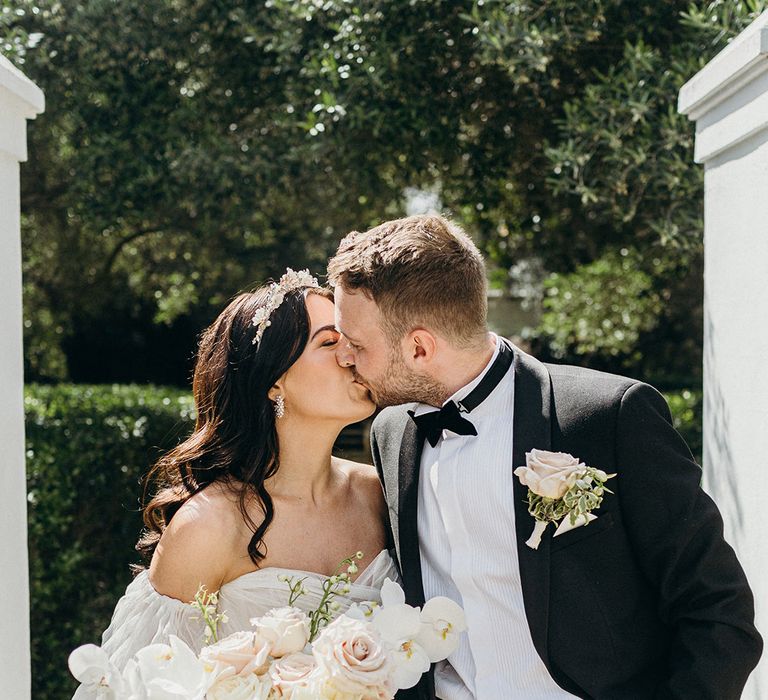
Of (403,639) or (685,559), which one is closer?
(403,639)

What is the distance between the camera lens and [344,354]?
261 centimetres

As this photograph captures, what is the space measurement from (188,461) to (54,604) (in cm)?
291

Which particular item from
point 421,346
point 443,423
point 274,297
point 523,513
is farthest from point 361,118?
point 523,513

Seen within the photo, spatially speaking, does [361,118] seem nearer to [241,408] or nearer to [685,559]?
[241,408]

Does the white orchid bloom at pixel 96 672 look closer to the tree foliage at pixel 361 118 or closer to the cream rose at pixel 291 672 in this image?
the cream rose at pixel 291 672

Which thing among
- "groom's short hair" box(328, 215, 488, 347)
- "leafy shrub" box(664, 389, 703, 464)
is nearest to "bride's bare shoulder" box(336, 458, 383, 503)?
"groom's short hair" box(328, 215, 488, 347)

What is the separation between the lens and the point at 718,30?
14.3 feet

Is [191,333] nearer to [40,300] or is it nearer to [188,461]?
[40,300]

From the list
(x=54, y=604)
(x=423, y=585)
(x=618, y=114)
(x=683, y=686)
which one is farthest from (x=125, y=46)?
(x=683, y=686)

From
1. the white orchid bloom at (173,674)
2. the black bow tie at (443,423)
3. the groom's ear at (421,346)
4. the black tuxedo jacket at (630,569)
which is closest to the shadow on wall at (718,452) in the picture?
the black tuxedo jacket at (630,569)

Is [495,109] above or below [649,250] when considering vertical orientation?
above

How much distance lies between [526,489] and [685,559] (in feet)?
1.33

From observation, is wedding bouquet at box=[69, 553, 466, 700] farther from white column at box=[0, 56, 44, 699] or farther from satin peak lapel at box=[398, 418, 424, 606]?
white column at box=[0, 56, 44, 699]

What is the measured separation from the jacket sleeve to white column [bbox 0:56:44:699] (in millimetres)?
1737
